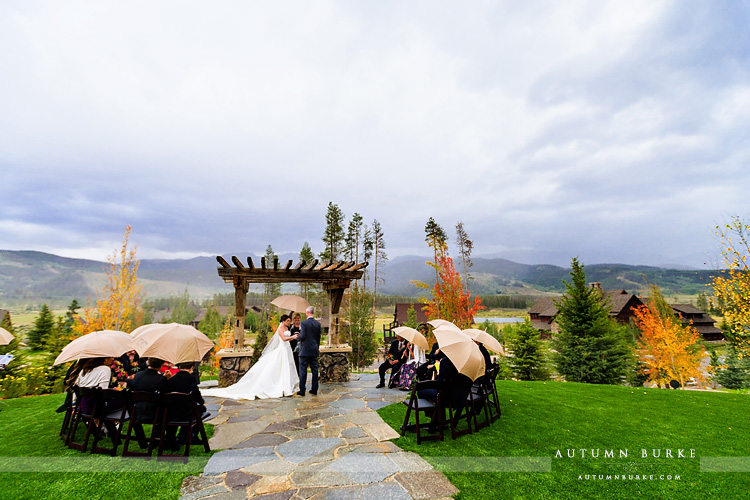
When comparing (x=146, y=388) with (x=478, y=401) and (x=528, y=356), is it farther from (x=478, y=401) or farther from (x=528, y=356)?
(x=528, y=356)

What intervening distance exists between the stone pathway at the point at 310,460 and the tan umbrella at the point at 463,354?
1.34m

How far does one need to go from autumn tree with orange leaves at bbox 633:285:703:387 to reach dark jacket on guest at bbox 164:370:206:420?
2500 cm

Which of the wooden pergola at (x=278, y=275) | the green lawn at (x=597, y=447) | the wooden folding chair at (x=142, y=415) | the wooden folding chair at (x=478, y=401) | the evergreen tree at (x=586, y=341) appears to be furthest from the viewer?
the evergreen tree at (x=586, y=341)

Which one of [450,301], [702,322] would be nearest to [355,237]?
[450,301]

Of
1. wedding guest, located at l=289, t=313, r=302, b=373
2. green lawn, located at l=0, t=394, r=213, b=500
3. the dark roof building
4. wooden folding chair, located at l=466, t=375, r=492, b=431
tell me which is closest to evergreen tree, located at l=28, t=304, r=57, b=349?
wedding guest, located at l=289, t=313, r=302, b=373

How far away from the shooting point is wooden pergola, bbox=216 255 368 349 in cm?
927

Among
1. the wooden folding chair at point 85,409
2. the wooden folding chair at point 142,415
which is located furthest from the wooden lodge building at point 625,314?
the wooden folding chair at point 85,409

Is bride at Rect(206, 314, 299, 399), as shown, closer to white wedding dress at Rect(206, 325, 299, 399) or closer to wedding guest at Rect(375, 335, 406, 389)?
white wedding dress at Rect(206, 325, 299, 399)

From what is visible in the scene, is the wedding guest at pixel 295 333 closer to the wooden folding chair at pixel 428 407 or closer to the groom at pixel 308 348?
the groom at pixel 308 348

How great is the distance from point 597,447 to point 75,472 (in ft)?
22.7

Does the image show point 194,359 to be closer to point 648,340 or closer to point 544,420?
point 544,420

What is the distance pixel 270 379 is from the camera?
8.20 m

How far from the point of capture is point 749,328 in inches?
472

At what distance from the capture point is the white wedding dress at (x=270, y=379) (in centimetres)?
793
